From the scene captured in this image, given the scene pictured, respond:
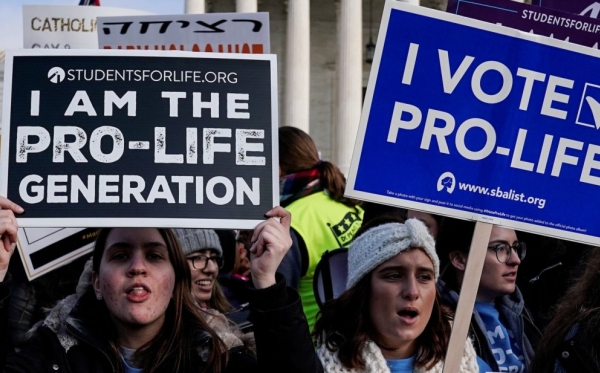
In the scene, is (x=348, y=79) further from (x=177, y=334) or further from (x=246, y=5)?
(x=177, y=334)

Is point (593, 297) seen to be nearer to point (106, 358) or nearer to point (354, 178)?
point (354, 178)

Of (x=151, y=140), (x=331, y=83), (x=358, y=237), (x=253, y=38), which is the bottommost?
(x=358, y=237)

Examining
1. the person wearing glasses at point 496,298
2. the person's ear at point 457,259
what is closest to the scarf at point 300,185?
the person wearing glasses at point 496,298

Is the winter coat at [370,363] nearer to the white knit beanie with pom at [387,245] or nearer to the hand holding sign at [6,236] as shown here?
the white knit beanie with pom at [387,245]

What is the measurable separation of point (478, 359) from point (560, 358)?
67cm

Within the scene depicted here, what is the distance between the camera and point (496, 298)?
7164 millimetres

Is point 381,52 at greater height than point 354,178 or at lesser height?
greater

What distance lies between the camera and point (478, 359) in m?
6.42

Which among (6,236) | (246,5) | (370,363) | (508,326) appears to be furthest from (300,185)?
(246,5)

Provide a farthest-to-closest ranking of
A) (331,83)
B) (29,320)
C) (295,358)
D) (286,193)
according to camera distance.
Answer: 1. (331,83)
2. (286,193)
3. (29,320)
4. (295,358)

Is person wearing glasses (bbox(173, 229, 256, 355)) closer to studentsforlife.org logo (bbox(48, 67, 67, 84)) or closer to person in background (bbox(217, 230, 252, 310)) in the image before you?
person in background (bbox(217, 230, 252, 310))

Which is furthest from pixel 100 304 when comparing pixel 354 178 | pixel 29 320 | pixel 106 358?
pixel 29 320

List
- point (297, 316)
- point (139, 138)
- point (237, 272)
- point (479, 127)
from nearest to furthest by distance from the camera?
point (297, 316), point (139, 138), point (479, 127), point (237, 272)

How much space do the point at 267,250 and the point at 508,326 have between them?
2.37 metres
